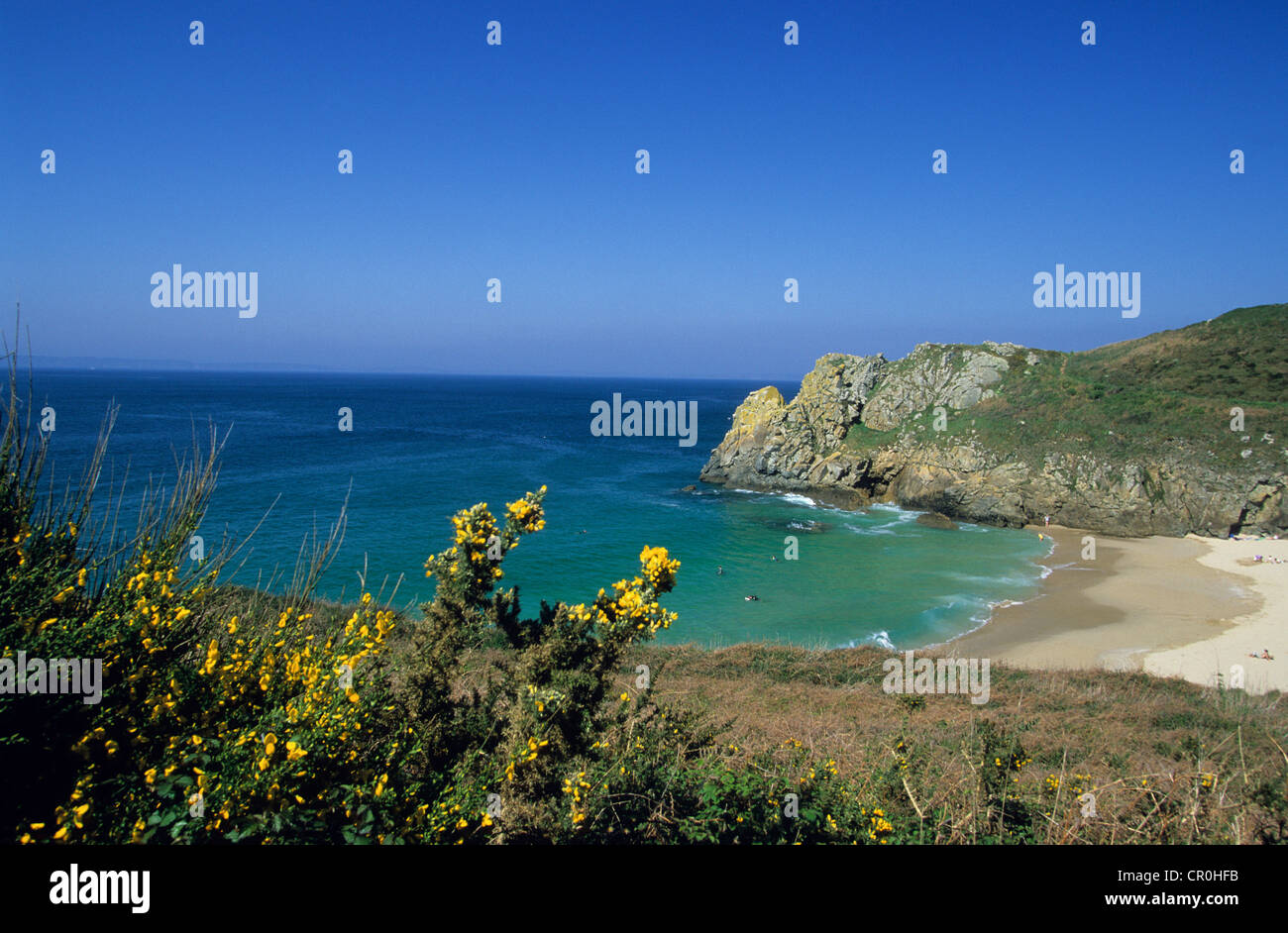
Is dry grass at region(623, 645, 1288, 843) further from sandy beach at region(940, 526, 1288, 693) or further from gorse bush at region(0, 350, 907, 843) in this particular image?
sandy beach at region(940, 526, 1288, 693)

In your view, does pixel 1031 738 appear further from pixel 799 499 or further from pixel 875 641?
pixel 799 499

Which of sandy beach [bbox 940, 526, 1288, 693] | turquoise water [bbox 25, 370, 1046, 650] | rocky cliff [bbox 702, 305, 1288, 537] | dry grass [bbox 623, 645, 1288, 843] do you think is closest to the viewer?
dry grass [bbox 623, 645, 1288, 843]

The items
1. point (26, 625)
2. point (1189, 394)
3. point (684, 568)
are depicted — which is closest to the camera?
point (26, 625)

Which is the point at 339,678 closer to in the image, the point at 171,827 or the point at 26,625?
the point at 171,827

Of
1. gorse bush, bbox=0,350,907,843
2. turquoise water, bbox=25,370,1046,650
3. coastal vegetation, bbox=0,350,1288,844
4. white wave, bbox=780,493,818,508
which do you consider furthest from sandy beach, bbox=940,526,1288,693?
gorse bush, bbox=0,350,907,843

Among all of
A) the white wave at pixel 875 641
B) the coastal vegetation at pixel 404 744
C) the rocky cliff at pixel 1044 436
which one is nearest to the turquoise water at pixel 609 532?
the white wave at pixel 875 641

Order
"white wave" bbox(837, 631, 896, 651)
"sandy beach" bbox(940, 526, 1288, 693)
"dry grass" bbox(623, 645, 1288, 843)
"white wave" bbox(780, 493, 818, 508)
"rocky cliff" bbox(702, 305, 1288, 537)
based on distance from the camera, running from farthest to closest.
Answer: "white wave" bbox(780, 493, 818, 508) → "rocky cliff" bbox(702, 305, 1288, 537) → "white wave" bbox(837, 631, 896, 651) → "sandy beach" bbox(940, 526, 1288, 693) → "dry grass" bbox(623, 645, 1288, 843)
